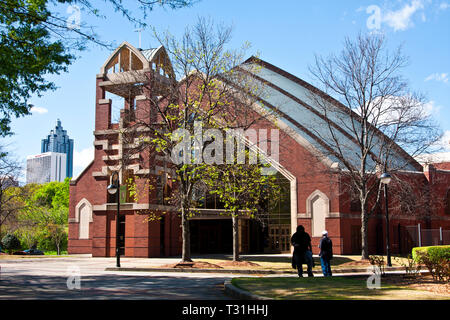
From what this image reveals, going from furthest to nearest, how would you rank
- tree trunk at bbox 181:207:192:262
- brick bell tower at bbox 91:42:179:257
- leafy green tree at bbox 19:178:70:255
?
leafy green tree at bbox 19:178:70:255, brick bell tower at bbox 91:42:179:257, tree trunk at bbox 181:207:192:262

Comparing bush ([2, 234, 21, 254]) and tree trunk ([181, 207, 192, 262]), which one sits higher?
tree trunk ([181, 207, 192, 262])

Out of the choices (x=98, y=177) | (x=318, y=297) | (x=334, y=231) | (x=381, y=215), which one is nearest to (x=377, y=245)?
(x=381, y=215)

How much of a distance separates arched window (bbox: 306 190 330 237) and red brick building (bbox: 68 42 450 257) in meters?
0.08

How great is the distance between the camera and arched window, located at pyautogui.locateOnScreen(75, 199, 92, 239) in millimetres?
39312

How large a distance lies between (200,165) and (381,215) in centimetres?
2094

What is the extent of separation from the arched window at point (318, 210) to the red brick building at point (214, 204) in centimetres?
8

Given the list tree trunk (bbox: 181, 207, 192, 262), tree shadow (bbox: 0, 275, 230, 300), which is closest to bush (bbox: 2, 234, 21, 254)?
tree trunk (bbox: 181, 207, 192, 262)

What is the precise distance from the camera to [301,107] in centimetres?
4756

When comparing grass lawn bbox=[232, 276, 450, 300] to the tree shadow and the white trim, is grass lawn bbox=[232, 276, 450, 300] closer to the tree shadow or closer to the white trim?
the tree shadow

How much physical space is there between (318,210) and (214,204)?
946 centimetres

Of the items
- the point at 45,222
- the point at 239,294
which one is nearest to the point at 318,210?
the point at 239,294

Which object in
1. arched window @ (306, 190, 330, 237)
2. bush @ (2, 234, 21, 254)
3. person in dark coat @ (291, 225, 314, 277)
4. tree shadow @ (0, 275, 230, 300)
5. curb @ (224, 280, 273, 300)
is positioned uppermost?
arched window @ (306, 190, 330, 237)

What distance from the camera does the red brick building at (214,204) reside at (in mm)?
33594
